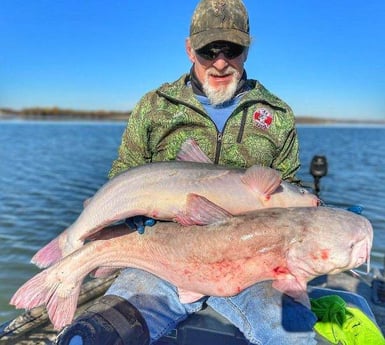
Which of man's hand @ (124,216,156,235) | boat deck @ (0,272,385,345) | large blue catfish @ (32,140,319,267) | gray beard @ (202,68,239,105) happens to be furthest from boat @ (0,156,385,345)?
gray beard @ (202,68,239,105)

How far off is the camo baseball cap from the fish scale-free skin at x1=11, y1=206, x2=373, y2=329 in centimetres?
148

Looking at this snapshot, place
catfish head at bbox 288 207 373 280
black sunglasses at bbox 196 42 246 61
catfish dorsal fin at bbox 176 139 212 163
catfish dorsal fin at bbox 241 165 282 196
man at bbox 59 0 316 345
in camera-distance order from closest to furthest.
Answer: catfish head at bbox 288 207 373 280 → catfish dorsal fin at bbox 241 165 282 196 → man at bbox 59 0 316 345 → catfish dorsal fin at bbox 176 139 212 163 → black sunglasses at bbox 196 42 246 61

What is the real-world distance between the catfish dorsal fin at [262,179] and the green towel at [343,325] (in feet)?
4.67

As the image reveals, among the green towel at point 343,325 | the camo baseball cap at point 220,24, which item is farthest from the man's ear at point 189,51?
the green towel at point 343,325

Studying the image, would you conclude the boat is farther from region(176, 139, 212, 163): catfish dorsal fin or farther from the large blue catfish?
region(176, 139, 212, 163): catfish dorsal fin

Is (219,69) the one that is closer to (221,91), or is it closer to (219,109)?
(221,91)

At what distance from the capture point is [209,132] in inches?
143

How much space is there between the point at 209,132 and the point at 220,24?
89 cm

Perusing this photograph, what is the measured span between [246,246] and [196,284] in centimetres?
49

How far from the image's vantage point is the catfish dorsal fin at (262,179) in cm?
268

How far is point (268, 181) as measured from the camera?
8.82ft

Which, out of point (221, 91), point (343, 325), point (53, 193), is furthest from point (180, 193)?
point (53, 193)

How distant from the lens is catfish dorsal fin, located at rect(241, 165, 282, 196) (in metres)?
2.68

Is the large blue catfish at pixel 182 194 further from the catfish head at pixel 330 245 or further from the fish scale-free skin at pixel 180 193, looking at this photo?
the catfish head at pixel 330 245
